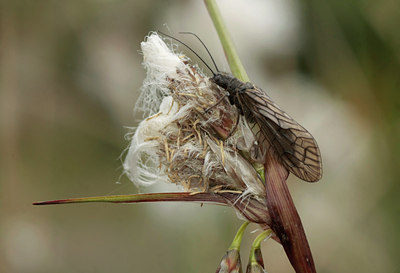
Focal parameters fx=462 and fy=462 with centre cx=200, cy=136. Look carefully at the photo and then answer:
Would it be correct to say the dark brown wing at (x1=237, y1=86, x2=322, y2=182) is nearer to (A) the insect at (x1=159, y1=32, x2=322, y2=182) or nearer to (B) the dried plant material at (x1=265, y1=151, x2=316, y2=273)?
(A) the insect at (x1=159, y1=32, x2=322, y2=182)

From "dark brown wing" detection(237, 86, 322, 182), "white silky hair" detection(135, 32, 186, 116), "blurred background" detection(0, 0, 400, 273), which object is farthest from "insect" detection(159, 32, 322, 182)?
"blurred background" detection(0, 0, 400, 273)

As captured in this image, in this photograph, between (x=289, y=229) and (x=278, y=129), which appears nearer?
(x=289, y=229)

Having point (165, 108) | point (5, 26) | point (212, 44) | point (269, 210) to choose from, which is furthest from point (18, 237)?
point (269, 210)

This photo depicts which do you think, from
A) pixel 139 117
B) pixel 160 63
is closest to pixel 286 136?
pixel 160 63

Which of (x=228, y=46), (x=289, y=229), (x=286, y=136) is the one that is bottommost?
(x=289, y=229)

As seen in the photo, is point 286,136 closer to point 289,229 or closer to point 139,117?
point 289,229

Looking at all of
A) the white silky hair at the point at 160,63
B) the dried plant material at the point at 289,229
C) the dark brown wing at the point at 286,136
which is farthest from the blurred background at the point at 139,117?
the dried plant material at the point at 289,229

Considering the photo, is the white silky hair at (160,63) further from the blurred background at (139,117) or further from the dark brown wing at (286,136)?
the blurred background at (139,117)

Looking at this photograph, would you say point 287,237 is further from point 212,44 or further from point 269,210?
point 212,44
